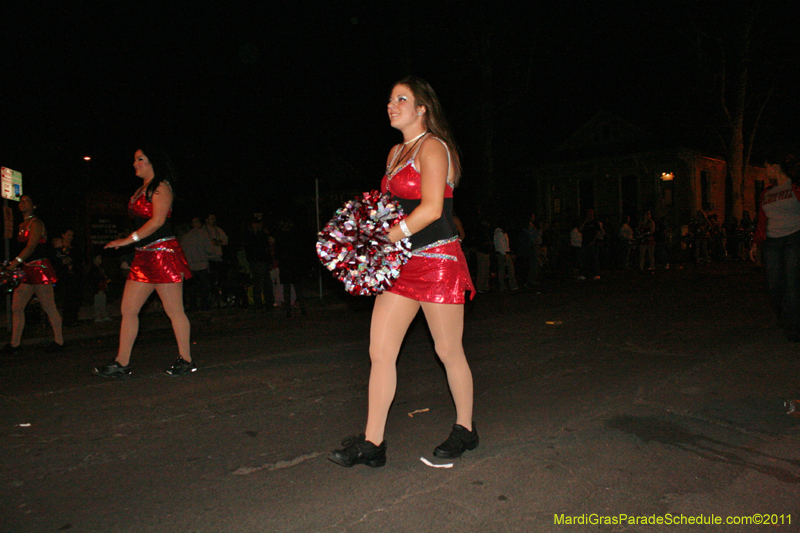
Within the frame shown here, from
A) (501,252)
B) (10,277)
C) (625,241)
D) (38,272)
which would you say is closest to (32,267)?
(38,272)

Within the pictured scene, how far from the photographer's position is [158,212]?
207 inches

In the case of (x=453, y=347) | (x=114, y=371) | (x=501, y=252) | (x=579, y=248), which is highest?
(x=579, y=248)

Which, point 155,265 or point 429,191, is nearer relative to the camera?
point 429,191

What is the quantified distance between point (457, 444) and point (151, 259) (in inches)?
130

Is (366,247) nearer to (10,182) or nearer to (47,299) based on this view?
(47,299)

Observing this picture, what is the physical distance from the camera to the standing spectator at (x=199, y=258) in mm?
11008

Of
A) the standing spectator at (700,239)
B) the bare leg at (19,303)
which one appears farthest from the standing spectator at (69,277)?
the standing spectator at (700,239)

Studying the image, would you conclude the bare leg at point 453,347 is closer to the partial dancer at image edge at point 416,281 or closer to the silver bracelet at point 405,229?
the partial dancer at image edge at point 416,281

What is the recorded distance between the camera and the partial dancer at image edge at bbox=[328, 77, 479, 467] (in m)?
3.17

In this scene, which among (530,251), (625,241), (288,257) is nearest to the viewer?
(288,257)

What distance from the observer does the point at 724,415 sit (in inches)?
161

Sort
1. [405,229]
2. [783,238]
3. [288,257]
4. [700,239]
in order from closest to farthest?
[405,229], [783,238], [288,257], [700,239]

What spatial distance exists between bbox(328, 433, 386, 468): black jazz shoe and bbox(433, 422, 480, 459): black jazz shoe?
0.32m

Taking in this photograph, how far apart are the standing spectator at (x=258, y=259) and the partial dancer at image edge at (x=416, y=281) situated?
8.48 m
